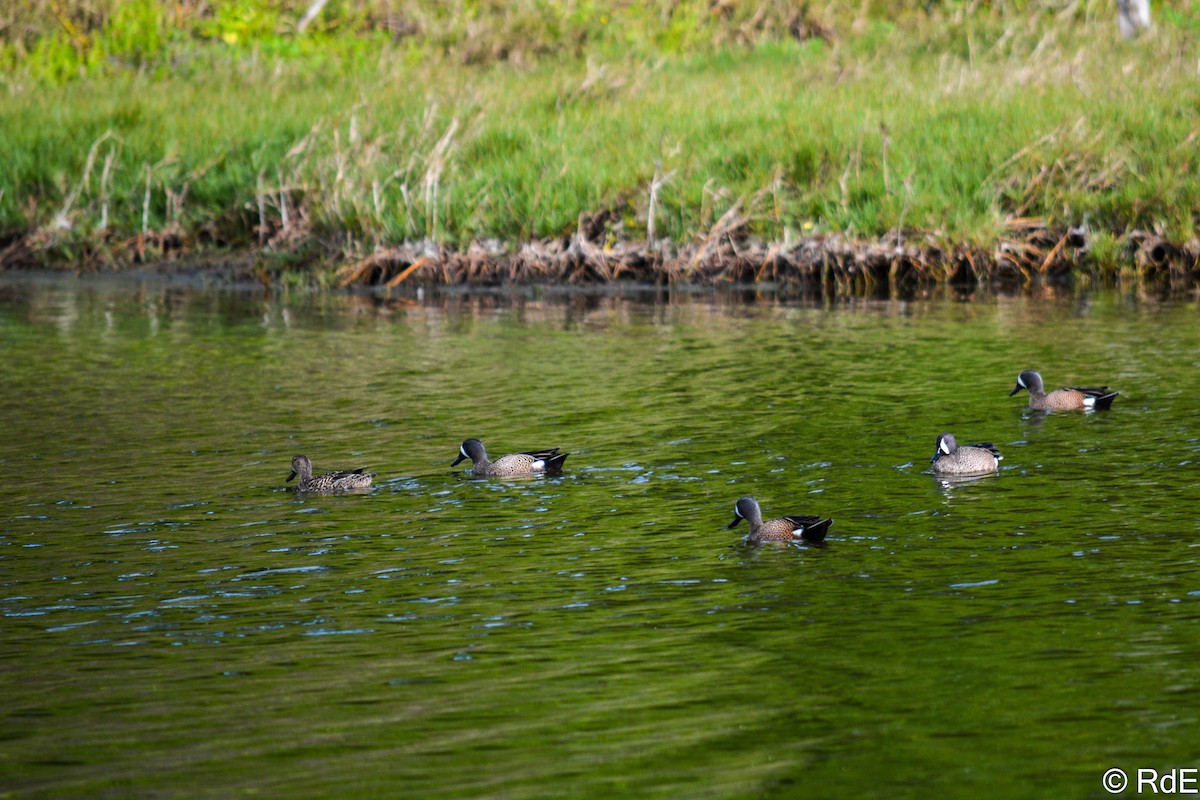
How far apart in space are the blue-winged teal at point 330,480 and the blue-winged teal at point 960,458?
408 centimetres

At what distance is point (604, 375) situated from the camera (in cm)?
1633

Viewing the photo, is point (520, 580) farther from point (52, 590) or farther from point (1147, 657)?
point (1147, 657)

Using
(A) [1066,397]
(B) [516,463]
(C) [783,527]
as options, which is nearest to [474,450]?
(B) [516,463]

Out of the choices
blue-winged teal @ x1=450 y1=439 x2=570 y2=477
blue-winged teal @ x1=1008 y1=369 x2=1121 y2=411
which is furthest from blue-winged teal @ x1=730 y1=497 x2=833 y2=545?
blue-winged teal @ x1=1008 y1=369 x2=1121 y2=411

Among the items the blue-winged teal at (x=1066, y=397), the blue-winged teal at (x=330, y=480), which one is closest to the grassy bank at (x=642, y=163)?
the blue-winged teal at (x=1066, y=397)

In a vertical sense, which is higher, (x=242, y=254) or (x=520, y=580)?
(x=242, y=254)

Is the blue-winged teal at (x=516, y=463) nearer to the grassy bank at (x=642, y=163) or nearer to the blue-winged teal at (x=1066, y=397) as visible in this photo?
the blue-winged teal at (x=1066, y=397)

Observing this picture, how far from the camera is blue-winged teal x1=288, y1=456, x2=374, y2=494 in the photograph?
37.6ft

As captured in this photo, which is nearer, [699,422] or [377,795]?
[377,795]

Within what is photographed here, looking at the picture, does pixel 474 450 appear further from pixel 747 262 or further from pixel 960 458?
pixel 747 262

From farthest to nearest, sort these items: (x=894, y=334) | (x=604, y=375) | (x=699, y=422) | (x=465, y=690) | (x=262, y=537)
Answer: (x=894, y=334) < (x=604, y=375) < (x=699, y=422) < (x=262, y=537) < (x=465, y=690)

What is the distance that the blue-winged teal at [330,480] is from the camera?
451 inches

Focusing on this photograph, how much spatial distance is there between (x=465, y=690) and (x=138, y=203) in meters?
19.2

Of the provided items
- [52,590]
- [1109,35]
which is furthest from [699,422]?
[1109,35]
